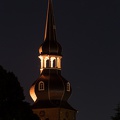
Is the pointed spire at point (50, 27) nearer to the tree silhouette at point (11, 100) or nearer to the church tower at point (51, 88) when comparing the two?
the church tower at point (51, 88)

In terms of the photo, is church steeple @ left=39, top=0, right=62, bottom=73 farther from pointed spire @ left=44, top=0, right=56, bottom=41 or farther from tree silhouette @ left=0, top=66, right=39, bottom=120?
tree silhouette @ left=0, top=66, right=39, bottom=120

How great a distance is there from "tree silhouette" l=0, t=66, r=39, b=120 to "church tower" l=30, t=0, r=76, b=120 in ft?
195

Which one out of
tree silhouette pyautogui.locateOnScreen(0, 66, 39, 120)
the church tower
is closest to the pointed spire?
the church tower

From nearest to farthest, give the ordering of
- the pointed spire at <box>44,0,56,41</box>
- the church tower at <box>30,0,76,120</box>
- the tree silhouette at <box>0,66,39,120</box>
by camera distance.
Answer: the tree silhouette at <box>0,66,39,120</box> < the church tower at <box>30,0,76,120</box> < the pointed spire at <box>44,0,56,41</box>

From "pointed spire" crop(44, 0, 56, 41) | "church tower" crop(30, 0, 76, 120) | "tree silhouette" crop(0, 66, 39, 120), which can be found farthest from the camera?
"pointed spire" crop(44, 0, 56, 41)

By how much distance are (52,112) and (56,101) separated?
8.51 feet

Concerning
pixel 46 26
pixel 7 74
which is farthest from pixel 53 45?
pixel 7 74

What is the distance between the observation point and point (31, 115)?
108m

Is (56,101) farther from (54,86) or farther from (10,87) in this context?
(10,87)

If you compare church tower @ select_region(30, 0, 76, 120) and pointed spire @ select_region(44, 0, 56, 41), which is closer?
church tower @ select_region(30, 0, 76, 120)

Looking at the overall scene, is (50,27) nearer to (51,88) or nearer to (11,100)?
(51,88)

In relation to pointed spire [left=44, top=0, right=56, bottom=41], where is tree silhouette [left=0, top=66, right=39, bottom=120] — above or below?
below

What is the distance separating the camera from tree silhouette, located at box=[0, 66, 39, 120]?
106m

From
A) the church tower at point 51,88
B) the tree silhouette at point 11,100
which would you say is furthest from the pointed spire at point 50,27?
the tree silhouette at point 11,100
